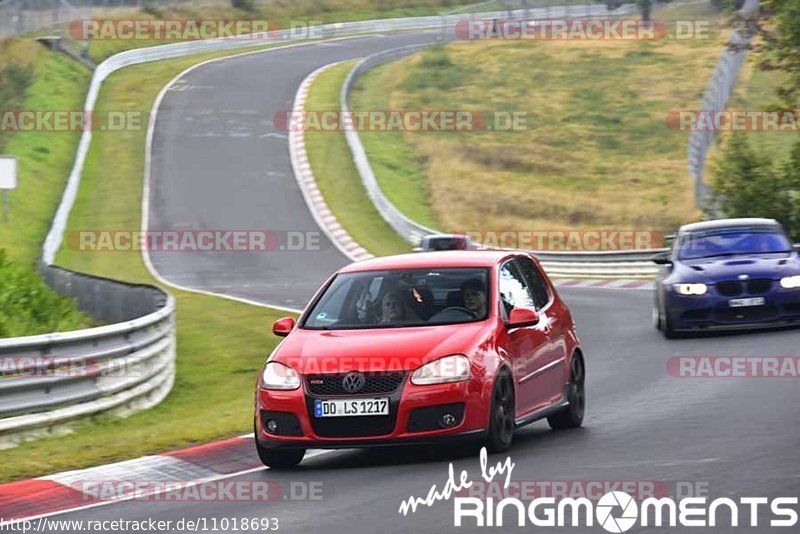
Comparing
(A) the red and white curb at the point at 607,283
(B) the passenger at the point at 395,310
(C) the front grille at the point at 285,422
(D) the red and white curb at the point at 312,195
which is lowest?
(A) the red and white curb at the point at 607,283

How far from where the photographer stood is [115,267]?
36.0 metres

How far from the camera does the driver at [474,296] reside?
38.1 feet

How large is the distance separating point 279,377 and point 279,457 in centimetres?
58

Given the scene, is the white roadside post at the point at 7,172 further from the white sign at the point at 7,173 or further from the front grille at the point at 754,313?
the front grille at the point at 754,313

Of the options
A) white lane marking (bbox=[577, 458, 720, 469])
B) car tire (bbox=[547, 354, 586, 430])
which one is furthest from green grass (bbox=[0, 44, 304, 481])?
white lane marking (bbox=[577, 458, 720, 469])

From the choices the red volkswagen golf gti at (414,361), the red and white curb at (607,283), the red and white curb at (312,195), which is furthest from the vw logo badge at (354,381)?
the red and white curb at (312,195)

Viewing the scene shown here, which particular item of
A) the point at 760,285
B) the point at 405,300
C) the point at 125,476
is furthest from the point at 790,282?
the point at 125,476

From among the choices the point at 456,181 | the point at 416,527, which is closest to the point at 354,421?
the point at 416,527

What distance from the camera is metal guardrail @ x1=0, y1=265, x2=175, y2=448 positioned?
12.9 metres

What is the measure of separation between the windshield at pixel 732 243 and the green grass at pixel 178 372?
5591 millimetres

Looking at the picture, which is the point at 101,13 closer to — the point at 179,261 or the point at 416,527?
the point at 179,261

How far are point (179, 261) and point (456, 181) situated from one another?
15703mm

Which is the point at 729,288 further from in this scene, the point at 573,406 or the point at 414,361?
the point at 414,361

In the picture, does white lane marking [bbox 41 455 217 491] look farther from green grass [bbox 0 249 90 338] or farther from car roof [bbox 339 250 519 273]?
green grass [bbox 0 249 90 338]
